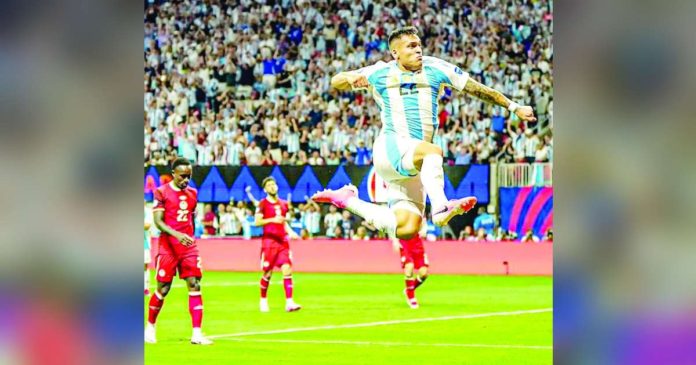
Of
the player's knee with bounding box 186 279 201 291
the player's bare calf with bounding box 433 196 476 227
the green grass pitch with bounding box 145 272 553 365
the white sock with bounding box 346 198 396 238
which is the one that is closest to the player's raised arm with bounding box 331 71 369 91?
the white sock with bounding box 346 198 396 238

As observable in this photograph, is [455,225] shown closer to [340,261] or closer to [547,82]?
[340,261]

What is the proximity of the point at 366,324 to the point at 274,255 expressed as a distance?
2.35m

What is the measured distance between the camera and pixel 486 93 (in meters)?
10.6

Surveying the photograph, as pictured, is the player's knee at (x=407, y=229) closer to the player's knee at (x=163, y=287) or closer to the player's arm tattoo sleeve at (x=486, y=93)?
the player's arm tattoo sleeve at (x=486, y=93)

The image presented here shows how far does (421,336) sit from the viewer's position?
58.7 feet

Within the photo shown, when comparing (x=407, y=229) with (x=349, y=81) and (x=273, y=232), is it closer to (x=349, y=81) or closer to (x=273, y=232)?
(x=349, y=81)

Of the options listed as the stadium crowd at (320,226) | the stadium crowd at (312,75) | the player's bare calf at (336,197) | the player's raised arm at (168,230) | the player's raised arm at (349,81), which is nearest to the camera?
the player's raised arm at (349,81)

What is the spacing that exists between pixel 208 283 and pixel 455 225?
7193mm

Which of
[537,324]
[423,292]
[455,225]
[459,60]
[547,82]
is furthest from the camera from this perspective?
[459,60]

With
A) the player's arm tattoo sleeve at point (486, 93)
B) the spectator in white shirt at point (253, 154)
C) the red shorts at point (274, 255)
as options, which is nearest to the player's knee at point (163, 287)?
the red shorts at point (274, 255)

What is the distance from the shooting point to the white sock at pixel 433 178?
10.4m

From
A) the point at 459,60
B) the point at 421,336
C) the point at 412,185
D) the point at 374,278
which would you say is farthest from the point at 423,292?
the point at 412,185

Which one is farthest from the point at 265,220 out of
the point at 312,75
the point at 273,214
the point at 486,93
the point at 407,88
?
the point at 312,75
